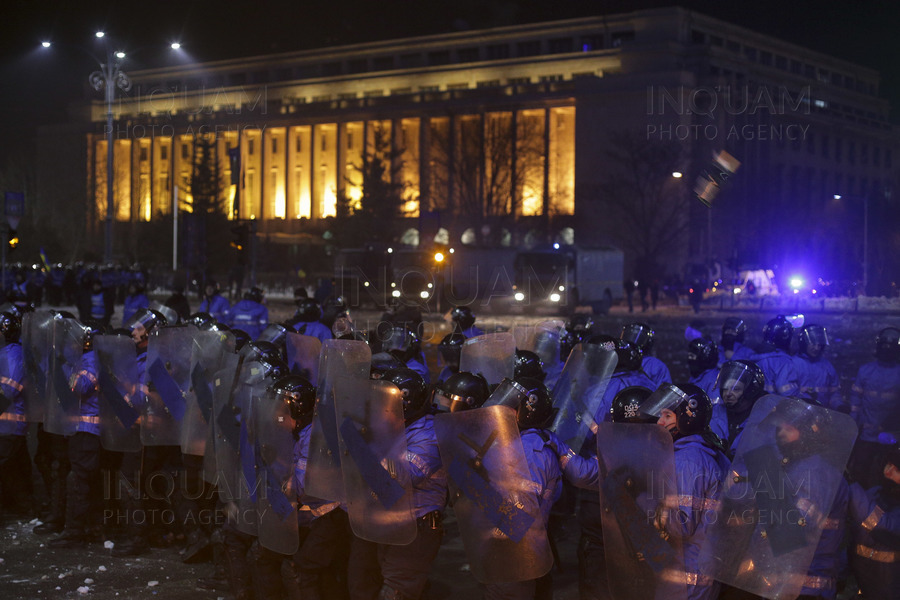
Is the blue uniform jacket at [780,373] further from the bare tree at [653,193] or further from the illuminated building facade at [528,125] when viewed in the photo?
the illuminated building facade at [528,125]

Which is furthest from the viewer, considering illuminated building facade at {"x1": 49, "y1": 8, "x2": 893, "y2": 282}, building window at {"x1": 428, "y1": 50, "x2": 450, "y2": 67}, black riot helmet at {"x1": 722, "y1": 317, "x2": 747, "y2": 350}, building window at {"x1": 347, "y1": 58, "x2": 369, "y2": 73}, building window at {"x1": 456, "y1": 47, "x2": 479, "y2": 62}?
building window at {"x1": 347, "y1": 58, "x2": 369, "y2": 73}

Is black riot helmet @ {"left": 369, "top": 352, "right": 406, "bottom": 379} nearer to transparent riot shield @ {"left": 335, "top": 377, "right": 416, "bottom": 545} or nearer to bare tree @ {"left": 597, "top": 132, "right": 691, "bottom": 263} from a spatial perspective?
transparent riot shield @ {"left": 335, "top": 377, "right": 416, "bottom": 545}

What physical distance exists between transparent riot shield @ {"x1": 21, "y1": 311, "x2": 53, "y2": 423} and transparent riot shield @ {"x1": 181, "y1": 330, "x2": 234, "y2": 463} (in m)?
1.50

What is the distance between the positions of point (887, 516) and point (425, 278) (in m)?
33.5

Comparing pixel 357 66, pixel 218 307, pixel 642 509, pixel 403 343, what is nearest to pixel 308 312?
pixel 403 343

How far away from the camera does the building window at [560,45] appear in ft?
265

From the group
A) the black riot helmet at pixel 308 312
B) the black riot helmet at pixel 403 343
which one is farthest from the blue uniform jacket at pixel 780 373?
the black riot helmet at pixel 308 312

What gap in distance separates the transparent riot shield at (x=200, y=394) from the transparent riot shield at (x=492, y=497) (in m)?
2.71

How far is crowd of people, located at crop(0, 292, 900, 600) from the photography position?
416 cm

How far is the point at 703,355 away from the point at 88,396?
4.72 meters

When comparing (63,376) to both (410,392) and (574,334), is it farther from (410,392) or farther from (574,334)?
(574,334)

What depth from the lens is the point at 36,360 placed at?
7.82 metres

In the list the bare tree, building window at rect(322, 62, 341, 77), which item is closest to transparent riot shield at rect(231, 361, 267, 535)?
the bare tree

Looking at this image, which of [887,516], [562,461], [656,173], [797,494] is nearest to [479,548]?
[562,461]
